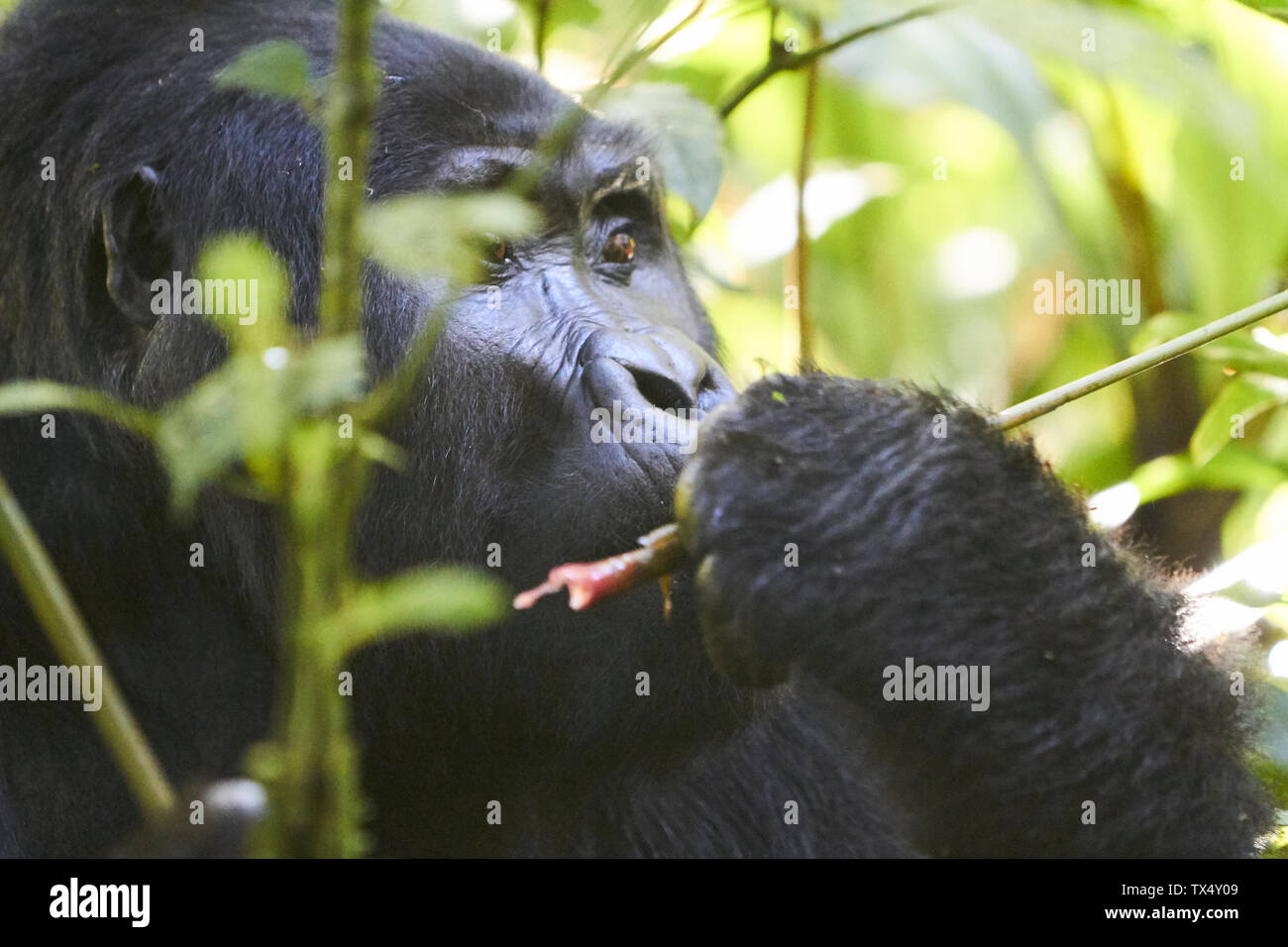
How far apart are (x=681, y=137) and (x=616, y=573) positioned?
4.18 ft

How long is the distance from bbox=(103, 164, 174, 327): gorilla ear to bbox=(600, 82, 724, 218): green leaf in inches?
30.5

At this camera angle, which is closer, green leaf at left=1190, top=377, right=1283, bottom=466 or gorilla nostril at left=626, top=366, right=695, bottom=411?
gorilla nostril at left=626, top=366, right=695, bottom=411

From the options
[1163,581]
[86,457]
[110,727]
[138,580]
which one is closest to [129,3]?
[86,457]

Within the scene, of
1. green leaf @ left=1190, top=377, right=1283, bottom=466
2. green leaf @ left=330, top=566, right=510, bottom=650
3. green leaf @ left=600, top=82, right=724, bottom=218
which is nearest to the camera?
green leaf @ left=330, top=566, right=510, bottom=650

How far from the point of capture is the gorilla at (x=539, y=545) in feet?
5.54

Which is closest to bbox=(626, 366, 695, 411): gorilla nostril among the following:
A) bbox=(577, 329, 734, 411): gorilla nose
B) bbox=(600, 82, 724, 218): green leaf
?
bbox=(577, 329, 734, 411): gorilla nose

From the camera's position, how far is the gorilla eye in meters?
2.22

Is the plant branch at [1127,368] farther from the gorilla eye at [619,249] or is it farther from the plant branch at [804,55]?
the plant branch at [804,55]

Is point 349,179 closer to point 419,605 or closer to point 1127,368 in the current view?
point 419,605

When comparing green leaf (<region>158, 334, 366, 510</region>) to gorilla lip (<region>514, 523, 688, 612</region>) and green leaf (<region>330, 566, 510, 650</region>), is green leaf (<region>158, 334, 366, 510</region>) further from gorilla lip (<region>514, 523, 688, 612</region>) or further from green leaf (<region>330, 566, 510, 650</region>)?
gorilla lip (<region>514, 523, 688, 612</region>)

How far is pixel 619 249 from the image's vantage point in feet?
7.35

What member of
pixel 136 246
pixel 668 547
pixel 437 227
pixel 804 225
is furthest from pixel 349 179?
pixel 804 225

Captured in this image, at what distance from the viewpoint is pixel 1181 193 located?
3631mm

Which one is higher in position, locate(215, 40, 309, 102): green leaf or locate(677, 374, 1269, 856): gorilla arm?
locate(215, 40, 309, 102): green leaf
